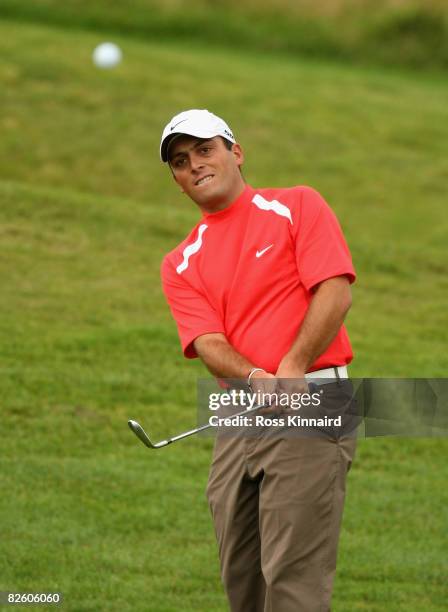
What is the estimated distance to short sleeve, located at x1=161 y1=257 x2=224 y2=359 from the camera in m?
4.01

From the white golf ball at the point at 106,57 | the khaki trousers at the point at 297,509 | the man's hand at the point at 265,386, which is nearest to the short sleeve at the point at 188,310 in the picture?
the man's hand at the point at 265,386

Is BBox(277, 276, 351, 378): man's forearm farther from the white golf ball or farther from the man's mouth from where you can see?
the white golf ball

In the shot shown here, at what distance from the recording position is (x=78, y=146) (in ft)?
46.2

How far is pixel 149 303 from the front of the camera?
376 inches

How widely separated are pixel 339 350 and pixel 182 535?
2.42 meters

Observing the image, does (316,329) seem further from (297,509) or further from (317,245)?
(297,509)

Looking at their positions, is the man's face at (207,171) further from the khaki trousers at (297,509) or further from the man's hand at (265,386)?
the khaki trousers at (297,509)

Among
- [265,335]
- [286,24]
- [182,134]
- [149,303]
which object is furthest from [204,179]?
[286,24]

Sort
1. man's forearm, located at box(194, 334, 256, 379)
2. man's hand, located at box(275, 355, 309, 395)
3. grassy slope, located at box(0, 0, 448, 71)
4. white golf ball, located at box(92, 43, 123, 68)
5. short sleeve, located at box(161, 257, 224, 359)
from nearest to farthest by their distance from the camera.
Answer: man's hand, located at box(275, 355, 309, 395)
man's forearm, located at box(194, 334, 256, 379)
short sleeve, located at box(161, 257, 224, 359)
white golf ball, located at box(92, 43, 123, 68)
grassy slope, located at box(0, 0, 448, 71)

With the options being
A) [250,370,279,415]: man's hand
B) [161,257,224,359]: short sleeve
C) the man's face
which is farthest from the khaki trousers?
the man's face

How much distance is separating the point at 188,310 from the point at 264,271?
310mm

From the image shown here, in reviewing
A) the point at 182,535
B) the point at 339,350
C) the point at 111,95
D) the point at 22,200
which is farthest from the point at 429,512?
the point at 111,95

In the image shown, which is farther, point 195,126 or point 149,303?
point 149,303

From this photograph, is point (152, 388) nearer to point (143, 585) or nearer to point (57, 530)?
point (57, 530)
